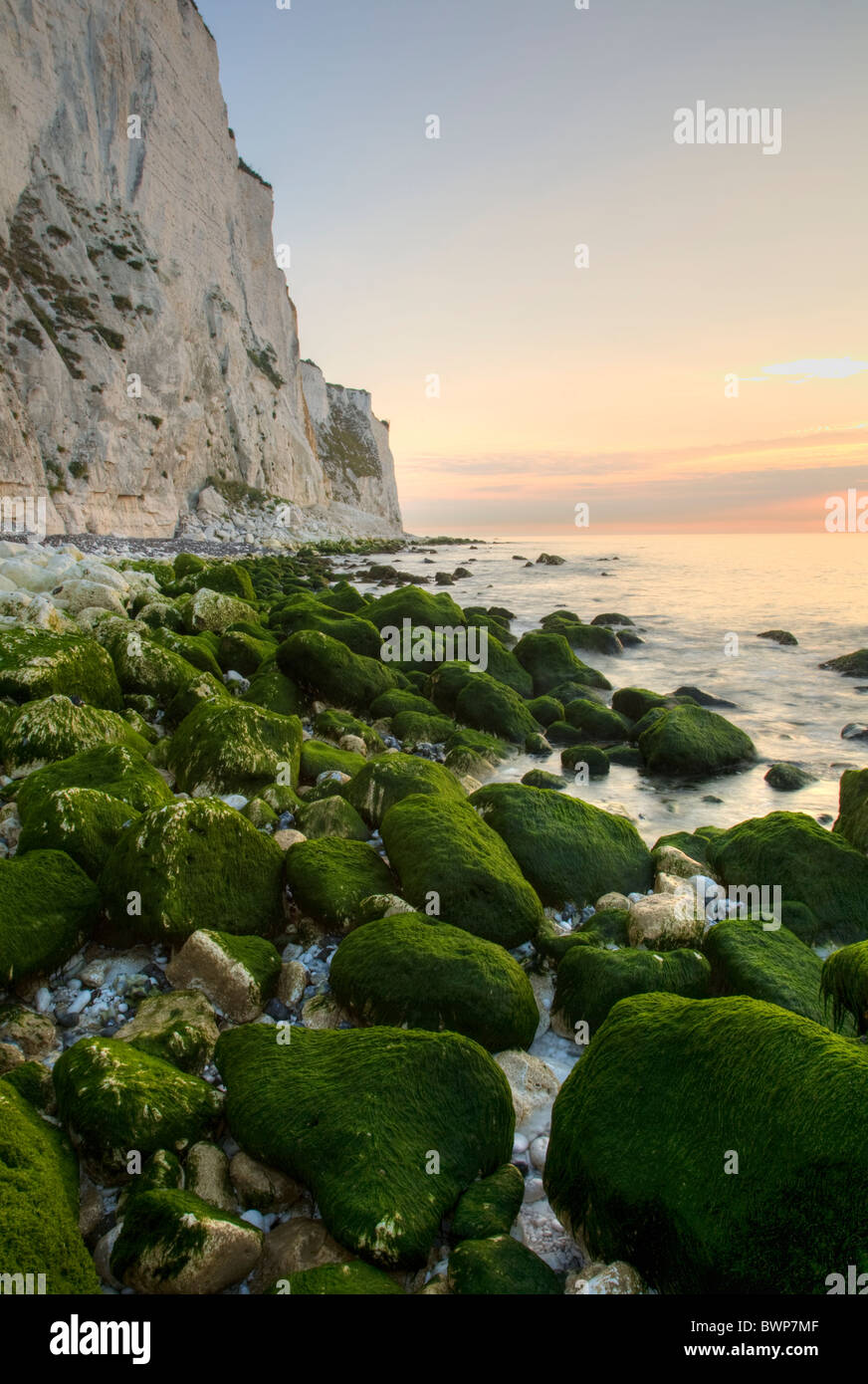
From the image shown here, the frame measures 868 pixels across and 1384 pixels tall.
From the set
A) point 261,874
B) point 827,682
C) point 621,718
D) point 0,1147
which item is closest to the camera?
point 0,1147

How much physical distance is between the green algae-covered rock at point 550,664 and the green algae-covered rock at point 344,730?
18.6ft

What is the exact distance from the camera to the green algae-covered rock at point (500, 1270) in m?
2.93

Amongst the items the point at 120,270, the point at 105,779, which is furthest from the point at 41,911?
the point at 120,270

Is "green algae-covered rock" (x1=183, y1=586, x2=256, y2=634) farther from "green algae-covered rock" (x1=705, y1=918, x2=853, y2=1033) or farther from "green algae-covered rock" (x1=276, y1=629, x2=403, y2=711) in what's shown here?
"green algae-covered rock" (x1=705, y1=918, x2=853, y2=1033)

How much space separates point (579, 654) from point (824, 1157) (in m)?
18.6

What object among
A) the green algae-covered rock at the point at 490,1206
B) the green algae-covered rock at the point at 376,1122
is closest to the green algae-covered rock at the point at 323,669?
the green algae-covered rock at the point at 376,1122

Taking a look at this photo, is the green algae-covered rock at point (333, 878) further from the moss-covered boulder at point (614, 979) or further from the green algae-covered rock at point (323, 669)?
the green algae-covered rock at point (323, 669)

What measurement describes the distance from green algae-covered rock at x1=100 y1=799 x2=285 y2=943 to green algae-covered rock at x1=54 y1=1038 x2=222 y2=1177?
48.6 inches

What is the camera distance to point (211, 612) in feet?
45.8

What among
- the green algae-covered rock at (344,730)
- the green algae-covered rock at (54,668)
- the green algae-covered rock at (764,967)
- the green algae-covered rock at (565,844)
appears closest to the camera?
the green algae-covered rock at (764,967)

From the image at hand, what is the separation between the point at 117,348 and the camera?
128ft

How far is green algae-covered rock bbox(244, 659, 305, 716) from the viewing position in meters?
10.4
